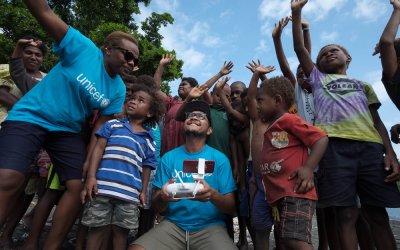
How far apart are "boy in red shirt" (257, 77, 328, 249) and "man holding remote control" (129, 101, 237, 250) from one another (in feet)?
1.66

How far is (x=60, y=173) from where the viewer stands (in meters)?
2.65

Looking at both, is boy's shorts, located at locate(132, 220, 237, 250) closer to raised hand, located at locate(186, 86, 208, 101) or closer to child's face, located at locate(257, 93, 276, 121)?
child's face, located at locate(257, 93, 276, 121)

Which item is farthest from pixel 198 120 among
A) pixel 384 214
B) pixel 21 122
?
pixel 384 214

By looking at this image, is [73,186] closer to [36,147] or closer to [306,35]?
[36,147]

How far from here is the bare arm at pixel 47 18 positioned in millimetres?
2373

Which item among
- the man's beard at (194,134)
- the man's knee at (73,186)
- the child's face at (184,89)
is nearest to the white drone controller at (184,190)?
the man's knee at (73,186)

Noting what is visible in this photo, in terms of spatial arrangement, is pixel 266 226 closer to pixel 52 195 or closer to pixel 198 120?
pixel 198 120

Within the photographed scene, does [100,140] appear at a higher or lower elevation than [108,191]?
higher

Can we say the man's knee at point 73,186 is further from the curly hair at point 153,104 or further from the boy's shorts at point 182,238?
the curly hair at point 153,104

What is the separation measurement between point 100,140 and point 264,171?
145 cm

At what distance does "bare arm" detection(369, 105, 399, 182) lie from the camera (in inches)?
110

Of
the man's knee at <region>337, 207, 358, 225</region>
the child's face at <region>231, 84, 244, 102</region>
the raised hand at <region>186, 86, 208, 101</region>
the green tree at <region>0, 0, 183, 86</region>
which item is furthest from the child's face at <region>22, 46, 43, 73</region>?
the green tree at <region>0, 0, 183, 86</region>

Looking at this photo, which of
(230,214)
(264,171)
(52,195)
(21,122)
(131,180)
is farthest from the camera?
(52,195)

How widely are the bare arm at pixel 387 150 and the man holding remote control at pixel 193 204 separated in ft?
4.42
